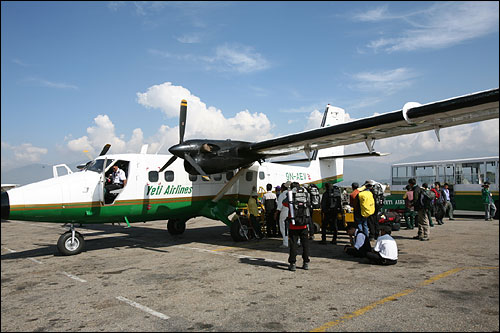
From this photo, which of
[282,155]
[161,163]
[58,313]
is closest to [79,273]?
[58,313]

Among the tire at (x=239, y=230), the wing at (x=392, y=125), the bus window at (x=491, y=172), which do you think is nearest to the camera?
the wing at (x=392, y=125)

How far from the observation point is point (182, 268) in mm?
7934

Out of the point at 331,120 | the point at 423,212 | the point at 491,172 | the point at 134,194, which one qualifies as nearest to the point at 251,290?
the point at 134,194

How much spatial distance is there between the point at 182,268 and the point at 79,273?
7.42ft

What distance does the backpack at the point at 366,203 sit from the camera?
359 inches

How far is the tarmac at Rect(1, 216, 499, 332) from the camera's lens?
449 cm

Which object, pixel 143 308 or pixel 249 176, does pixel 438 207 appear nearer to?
pixel 249 176

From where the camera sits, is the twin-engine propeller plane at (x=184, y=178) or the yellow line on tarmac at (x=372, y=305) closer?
the yellow line on tarmac at (x=372, y=305)

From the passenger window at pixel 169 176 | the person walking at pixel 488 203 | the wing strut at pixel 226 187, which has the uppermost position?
the passenger window at pixel 169 176

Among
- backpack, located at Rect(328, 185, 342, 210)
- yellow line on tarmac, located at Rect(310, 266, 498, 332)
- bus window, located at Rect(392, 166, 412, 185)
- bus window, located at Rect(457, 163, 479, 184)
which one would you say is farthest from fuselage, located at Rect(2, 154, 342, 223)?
bus window, located at Rect(457, 163, 479, 184)

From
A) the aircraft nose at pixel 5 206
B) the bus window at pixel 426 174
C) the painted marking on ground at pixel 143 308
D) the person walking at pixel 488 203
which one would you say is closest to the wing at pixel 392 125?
the painted marking on ground at pixel 143 308

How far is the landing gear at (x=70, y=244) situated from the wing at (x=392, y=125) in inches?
226

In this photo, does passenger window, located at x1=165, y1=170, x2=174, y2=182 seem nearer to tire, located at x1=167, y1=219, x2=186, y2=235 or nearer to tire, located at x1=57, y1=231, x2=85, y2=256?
tire, located at x1=167, y1=219, x2=186, y2=235

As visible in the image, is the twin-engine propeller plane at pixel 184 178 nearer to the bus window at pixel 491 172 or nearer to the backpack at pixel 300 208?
the backpack at pixel 300 208
